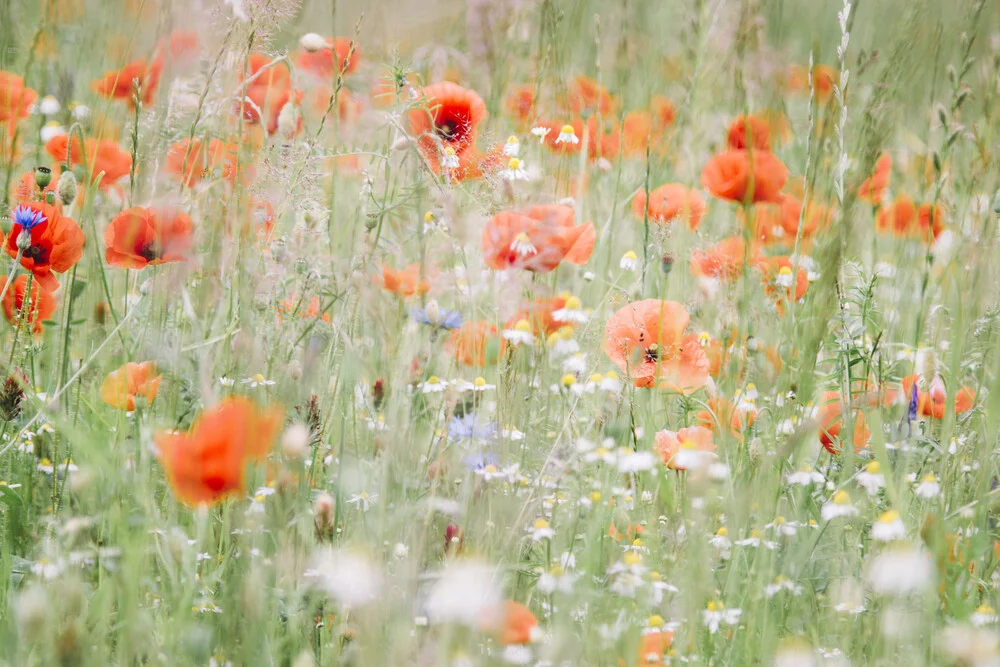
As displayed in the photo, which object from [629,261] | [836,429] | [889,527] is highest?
[629,261]

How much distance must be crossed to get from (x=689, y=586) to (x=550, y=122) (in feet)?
4.91

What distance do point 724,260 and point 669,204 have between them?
333 millimetres

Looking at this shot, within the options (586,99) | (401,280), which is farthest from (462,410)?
(586,99)

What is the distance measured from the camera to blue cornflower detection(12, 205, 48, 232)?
4.21 feet

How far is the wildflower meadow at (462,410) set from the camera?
0.93m

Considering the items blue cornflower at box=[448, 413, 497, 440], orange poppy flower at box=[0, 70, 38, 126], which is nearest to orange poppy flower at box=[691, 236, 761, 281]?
blue cornflower at box=[448, 413, 497, 440]

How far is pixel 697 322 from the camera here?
1842 mm

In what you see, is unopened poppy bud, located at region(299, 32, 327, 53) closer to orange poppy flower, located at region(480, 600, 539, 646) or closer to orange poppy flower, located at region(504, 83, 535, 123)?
orange poppy flower, located at region(504, 83, 535, 123)

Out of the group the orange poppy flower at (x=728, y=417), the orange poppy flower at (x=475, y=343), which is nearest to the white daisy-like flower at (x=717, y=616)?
the orange poppy flower at (x=728, y=417)

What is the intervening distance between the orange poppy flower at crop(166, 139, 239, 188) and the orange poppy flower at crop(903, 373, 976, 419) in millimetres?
1081

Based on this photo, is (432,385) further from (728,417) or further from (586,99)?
(586,99)

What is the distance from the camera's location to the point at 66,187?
145 centimetres

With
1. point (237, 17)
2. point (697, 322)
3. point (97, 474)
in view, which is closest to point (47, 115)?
point (237, 17)

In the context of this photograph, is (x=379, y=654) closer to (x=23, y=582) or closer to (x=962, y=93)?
(x=23, y=582)
